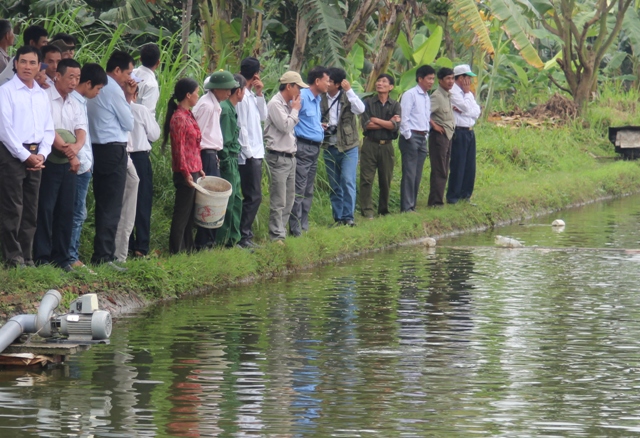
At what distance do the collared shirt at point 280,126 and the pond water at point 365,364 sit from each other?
1.58m

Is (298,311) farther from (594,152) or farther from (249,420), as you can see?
(594,152)

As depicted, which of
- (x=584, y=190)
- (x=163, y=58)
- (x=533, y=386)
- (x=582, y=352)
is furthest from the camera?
(x=584, y=190)

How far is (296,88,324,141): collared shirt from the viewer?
14.5 meters

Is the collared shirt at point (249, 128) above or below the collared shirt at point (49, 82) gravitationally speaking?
below

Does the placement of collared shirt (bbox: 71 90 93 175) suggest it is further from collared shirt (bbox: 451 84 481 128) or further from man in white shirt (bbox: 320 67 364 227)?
collared shirt (bbox: 451 84 481 128)

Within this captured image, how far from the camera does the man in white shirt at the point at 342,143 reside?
15.5 m

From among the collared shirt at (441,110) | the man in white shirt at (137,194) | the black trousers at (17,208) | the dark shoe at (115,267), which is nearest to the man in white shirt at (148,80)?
the man in white shirt at (137,194)

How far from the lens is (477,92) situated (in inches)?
1021

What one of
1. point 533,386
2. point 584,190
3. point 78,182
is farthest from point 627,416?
point 584,190

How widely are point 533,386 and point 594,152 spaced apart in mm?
21081

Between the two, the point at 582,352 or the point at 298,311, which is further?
the point at 298,311

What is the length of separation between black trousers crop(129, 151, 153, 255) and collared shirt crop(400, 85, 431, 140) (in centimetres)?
582

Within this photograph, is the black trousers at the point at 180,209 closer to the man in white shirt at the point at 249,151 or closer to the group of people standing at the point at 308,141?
the group of people standing at the point at 308,141

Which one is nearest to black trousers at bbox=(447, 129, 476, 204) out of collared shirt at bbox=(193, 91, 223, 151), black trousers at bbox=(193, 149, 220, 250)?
black trousers at bbox=(193, 149, 220, 250)
